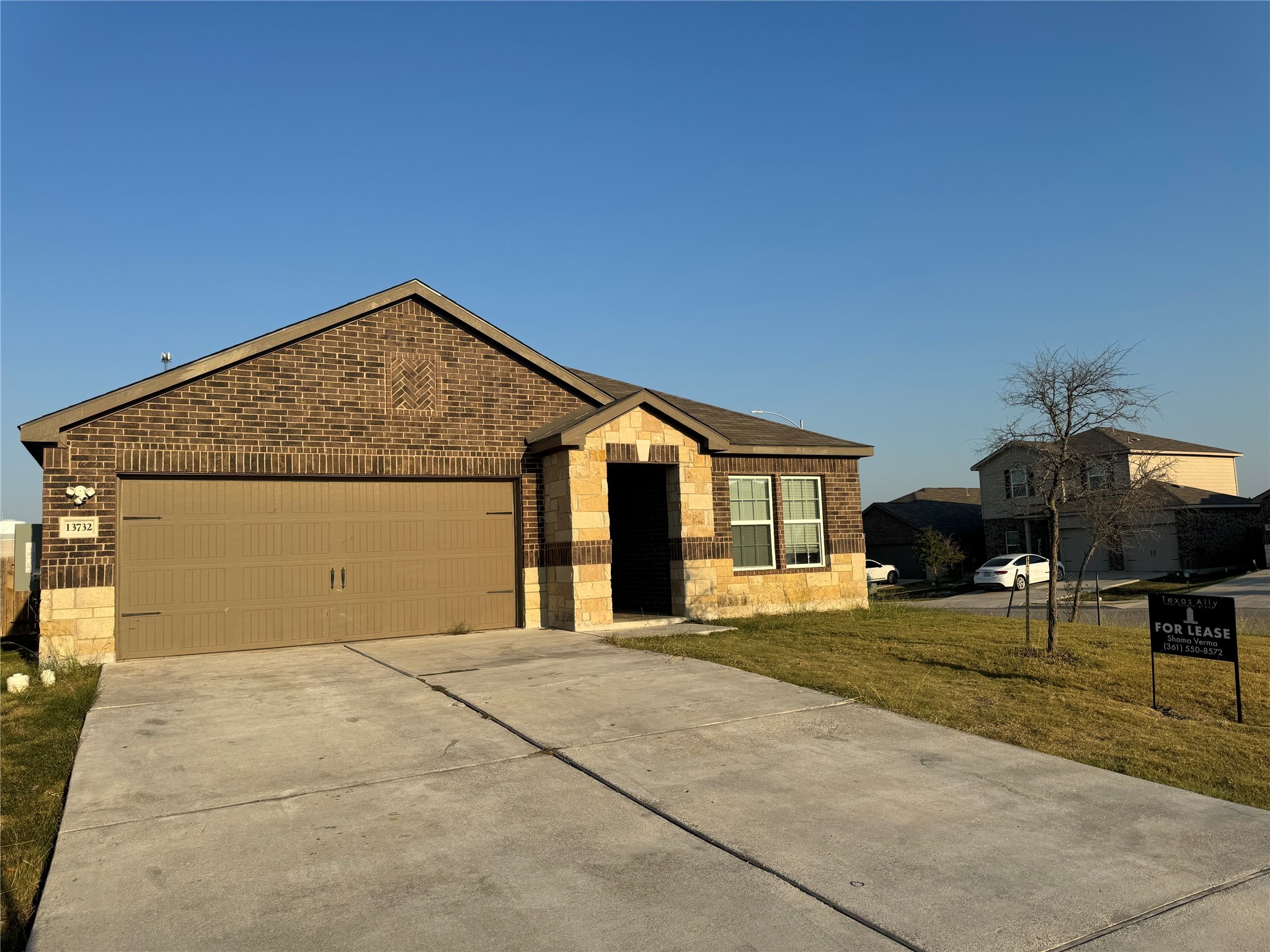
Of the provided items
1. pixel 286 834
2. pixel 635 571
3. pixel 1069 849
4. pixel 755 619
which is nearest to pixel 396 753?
pixel 286 834

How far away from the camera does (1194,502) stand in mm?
36844

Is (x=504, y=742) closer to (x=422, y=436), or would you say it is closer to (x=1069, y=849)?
(x=1069, y=849)

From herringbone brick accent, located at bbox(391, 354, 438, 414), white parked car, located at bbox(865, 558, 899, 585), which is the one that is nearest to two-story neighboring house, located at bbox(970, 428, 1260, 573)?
white parked car, located at bbox(865, 558, 899, 585)

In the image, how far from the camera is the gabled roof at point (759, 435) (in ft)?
52.5

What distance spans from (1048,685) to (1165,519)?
32.4 metres

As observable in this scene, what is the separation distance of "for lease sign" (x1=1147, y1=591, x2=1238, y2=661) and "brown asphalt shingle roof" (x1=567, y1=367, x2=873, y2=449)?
7940 mm

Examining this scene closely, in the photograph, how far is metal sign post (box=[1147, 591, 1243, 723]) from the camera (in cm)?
832

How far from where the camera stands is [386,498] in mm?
13391

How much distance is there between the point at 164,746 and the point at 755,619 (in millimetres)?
Result: 9887

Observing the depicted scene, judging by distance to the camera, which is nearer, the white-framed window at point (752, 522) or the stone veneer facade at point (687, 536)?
the stone veneer facade at point (687, 536)

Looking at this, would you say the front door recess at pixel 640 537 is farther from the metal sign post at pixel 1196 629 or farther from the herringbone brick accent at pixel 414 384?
the metal sign post at pixel 1196 629

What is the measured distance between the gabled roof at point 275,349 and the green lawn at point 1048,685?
520 cm

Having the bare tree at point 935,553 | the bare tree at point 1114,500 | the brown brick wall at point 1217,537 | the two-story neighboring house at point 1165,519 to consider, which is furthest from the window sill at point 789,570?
the brown brick wall at point 1217,537

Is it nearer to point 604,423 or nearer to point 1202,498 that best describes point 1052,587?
point 604,423
